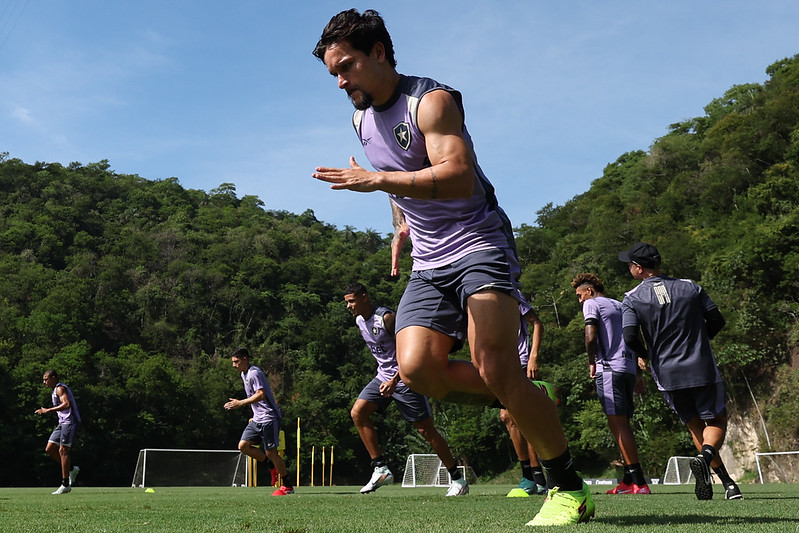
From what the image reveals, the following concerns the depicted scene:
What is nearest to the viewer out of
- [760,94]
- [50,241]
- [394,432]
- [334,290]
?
[760,94]

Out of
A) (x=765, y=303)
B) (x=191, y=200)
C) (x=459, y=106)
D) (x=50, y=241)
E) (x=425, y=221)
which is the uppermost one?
(x=191, y=200)

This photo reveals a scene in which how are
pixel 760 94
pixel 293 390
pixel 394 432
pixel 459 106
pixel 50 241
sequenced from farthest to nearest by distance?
1. pixel 50 241
2. pixel 293 390
3. pixel 394 432
4. pixel 760 94
5. pixel 459 106

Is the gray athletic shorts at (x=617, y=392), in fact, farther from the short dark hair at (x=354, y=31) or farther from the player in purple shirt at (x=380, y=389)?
the short dark hair at (x=354, y=31)

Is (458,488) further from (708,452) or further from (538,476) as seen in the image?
(708,452)

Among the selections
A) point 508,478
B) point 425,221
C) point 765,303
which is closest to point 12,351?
point 508,478

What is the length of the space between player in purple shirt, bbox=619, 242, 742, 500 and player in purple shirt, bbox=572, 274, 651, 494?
4.76 ft

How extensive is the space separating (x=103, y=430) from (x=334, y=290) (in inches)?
1883

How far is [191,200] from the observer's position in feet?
431

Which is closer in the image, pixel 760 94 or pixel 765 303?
pixel 765 303

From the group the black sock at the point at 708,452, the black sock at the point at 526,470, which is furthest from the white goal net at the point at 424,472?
the black sock at the point at 708,452

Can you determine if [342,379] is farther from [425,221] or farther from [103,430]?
[425,221]

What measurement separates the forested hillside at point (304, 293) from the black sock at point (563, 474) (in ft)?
133

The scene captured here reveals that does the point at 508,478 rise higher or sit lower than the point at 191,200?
lower

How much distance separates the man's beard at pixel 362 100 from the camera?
3.84 meters
